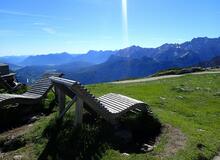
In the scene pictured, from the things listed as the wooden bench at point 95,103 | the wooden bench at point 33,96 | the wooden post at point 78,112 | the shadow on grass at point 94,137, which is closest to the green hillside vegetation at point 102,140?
the shadow on grass at point 94,137

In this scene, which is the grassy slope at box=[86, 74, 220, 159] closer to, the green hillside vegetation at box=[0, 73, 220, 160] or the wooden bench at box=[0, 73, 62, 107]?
the green hillside vegetation at box=[0, 73, 220, 160]

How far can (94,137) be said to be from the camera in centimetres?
1312

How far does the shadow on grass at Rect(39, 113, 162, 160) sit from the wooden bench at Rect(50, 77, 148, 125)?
457 millimetres

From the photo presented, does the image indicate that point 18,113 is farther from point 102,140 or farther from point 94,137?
point 102,140

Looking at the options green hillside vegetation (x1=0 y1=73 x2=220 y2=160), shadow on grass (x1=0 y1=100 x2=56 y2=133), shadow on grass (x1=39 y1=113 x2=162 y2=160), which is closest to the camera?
shadow on grass (x1=39 y1=113 x2=162 y2=160)

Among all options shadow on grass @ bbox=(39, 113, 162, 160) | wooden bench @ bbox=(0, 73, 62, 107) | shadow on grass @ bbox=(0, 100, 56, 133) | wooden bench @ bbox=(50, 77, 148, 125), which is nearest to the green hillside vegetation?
shadow on grass @ bbox=(39, 113, 162, 160)

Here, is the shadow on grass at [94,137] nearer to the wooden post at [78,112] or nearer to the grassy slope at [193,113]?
Answer: the wooden post at [78,112]

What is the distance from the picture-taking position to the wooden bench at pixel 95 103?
13.3 metres

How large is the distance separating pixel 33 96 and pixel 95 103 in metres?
7.07

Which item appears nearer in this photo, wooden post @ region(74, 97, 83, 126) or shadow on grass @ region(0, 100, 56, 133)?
wooden post @ region(74, 97, 83, 126)

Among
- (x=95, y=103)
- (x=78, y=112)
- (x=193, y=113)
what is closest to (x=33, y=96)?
(x=78, y=112)

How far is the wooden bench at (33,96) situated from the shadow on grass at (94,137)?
3839 millimetres

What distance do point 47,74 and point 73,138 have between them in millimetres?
11006

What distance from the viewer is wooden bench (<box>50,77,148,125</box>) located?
13289 mm
